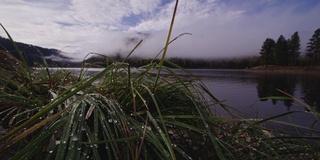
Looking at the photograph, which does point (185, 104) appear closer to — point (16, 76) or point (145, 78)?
point (145, 78)

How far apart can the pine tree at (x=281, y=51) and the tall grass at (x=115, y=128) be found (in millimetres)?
97343

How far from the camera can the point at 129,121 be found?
47.4 inches

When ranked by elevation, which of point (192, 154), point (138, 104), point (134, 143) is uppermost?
point (138, 104)

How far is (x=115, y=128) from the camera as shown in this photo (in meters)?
1.09

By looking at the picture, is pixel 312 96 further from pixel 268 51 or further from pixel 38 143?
pixel 268 51

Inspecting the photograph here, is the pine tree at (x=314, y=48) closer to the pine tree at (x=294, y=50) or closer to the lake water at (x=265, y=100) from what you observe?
the pine tree at (x=294, y=50)

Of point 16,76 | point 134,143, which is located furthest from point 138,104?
point 16,76

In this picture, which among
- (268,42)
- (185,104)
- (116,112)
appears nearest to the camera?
(116,112)

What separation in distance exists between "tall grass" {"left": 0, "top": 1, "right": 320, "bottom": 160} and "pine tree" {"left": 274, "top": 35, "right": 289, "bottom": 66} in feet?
319

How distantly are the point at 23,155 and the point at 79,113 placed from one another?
0.33 m

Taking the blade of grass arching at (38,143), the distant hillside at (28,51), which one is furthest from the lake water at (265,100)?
the blade of grass arching at (38,143)

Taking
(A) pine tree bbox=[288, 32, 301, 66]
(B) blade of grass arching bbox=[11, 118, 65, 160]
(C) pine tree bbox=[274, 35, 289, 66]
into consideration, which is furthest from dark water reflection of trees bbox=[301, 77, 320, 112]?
(A) pine tree bbox=[288, 32, 301, 66]

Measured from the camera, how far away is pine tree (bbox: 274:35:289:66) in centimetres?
8619

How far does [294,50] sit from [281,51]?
5.65 metres
